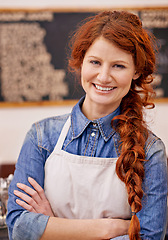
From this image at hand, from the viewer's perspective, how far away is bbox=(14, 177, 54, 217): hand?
1.18 m

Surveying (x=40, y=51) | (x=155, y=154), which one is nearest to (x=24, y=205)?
(x=155, y=154)

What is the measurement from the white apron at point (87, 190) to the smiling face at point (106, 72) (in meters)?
0.24

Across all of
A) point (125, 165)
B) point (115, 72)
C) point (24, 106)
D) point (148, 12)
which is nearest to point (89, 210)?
point (125, 165)

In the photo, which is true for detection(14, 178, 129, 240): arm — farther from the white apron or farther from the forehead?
the forehead

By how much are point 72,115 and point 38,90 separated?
140 centimetres

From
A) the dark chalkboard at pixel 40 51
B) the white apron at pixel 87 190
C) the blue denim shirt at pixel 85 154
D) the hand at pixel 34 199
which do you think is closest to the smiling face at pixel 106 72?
the blue denim shirt at pixel 85 154

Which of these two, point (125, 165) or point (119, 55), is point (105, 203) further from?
point (119, 55)

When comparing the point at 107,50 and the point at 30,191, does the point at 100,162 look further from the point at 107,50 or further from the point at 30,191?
the point at 107,50

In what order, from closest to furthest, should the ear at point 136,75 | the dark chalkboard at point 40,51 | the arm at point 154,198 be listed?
the arm at point 154,198
the ear at point 136,75
the dark chalkboard at point 40,51

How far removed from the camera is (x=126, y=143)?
47.1 inches

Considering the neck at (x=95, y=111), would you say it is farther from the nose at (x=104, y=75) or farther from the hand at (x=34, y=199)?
the hand at (x=34, y=199)

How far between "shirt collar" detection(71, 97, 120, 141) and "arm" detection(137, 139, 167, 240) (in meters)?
0.18

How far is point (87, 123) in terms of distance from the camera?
127 centimetres

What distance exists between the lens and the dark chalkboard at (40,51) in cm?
257
